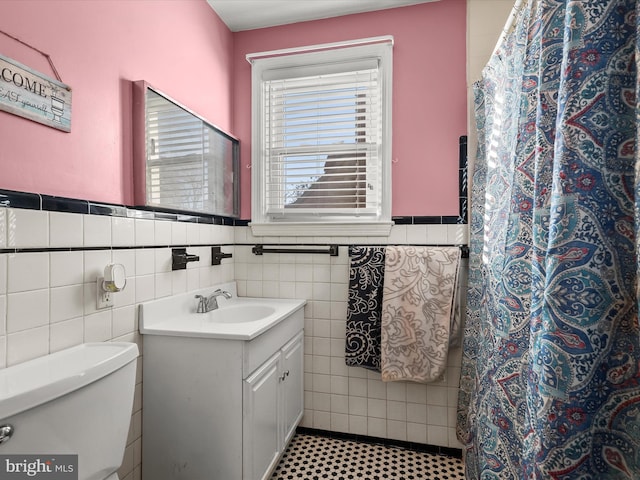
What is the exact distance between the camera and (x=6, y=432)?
0.77 meters

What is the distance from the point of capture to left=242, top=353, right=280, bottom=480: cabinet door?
1385mm

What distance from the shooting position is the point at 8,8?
3.28 feet

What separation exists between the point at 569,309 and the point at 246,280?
1.85m

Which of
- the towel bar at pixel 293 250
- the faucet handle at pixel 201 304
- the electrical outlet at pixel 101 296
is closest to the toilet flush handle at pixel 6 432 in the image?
the electrical outlet at pixel 101 296

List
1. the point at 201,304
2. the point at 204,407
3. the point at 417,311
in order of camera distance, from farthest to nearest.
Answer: the point at 417,311 < the point at 201,304 < the point at 204,407

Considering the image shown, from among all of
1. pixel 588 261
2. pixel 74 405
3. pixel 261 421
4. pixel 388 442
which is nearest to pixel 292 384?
pixel 261 421

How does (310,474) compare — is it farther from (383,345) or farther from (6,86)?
(6,86)

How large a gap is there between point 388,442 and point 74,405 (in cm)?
171

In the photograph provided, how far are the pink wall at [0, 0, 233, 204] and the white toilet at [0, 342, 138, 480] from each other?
1.72 feet

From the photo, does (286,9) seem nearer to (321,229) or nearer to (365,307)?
(321,229)

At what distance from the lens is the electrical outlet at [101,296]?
1.27 metres

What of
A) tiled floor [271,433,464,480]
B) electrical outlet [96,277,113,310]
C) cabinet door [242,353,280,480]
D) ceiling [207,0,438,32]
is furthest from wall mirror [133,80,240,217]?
tiled floor [271,433,464,480]

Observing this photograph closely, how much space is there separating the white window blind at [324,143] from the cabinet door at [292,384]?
81 centimetres

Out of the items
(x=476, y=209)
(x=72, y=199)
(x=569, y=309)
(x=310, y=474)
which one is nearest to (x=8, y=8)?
(x=72, y=199)
